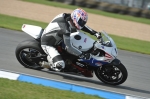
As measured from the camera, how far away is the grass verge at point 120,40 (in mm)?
13833

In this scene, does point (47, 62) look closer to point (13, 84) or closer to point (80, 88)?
point (80, 88)

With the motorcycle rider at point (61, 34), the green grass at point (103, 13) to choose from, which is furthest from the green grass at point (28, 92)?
the green grass at point (103, 13)

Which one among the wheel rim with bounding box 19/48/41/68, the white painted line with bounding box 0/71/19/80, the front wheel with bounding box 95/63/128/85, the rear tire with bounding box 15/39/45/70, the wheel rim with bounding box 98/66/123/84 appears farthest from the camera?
the wheel rim with bounding box 19/48/41/68

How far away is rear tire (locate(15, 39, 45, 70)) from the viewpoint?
8609 mm

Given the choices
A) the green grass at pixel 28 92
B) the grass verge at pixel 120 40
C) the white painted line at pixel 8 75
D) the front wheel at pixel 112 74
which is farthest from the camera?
the grass verge at pixel 120 40

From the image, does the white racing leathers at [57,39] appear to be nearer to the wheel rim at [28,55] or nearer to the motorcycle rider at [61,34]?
the motorcycle rider at [61,34]

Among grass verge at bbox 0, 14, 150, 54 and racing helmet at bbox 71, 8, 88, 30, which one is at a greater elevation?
racing helmet at bbox 71, 8, 88, 30

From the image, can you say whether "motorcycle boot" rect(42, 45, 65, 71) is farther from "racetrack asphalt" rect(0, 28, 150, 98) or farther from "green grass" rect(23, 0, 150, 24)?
"green grass" rect(23, 0, 150, 24)

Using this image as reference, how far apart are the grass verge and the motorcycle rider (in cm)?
544

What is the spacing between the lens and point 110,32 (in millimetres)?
16828

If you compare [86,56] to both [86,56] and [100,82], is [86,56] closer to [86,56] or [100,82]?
[86,56]

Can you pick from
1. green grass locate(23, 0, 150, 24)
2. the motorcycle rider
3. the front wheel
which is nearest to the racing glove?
the motorcycle rider

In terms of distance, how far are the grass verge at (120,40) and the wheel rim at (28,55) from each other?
523 centimetres

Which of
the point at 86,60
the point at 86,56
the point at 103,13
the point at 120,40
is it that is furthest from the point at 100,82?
the point at 103,13
